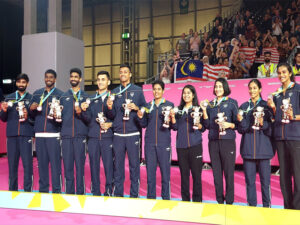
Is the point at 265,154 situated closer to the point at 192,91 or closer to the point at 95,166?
the point at 192,91

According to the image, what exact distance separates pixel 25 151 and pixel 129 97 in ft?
5.94

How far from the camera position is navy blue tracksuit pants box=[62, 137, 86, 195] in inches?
172

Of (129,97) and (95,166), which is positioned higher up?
(129,97)

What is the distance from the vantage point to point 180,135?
13.6ft

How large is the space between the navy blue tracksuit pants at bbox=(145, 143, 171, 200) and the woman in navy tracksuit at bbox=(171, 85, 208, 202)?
0.58 feet

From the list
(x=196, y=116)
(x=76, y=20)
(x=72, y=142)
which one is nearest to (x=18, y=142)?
(x=72, y=142)

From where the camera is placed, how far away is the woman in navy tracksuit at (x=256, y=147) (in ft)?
12.5

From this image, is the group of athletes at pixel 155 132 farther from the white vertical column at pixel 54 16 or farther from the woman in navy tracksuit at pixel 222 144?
the white vertical column at pixel 54 16

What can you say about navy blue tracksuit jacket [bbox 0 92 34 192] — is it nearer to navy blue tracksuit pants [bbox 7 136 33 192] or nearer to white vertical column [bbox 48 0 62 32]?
navy blue tracksuit pants [bbox 7 136 33 192]

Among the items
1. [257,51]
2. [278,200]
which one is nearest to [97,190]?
[278,200]

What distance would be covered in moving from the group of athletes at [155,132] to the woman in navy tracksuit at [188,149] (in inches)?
0.5

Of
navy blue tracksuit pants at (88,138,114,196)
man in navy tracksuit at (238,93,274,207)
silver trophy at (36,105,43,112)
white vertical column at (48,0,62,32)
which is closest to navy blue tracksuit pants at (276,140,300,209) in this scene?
man in navy tracksuit at (238,93,274,207)

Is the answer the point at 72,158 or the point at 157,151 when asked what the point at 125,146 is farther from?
the point at 72,158

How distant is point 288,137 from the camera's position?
360 centimetres
